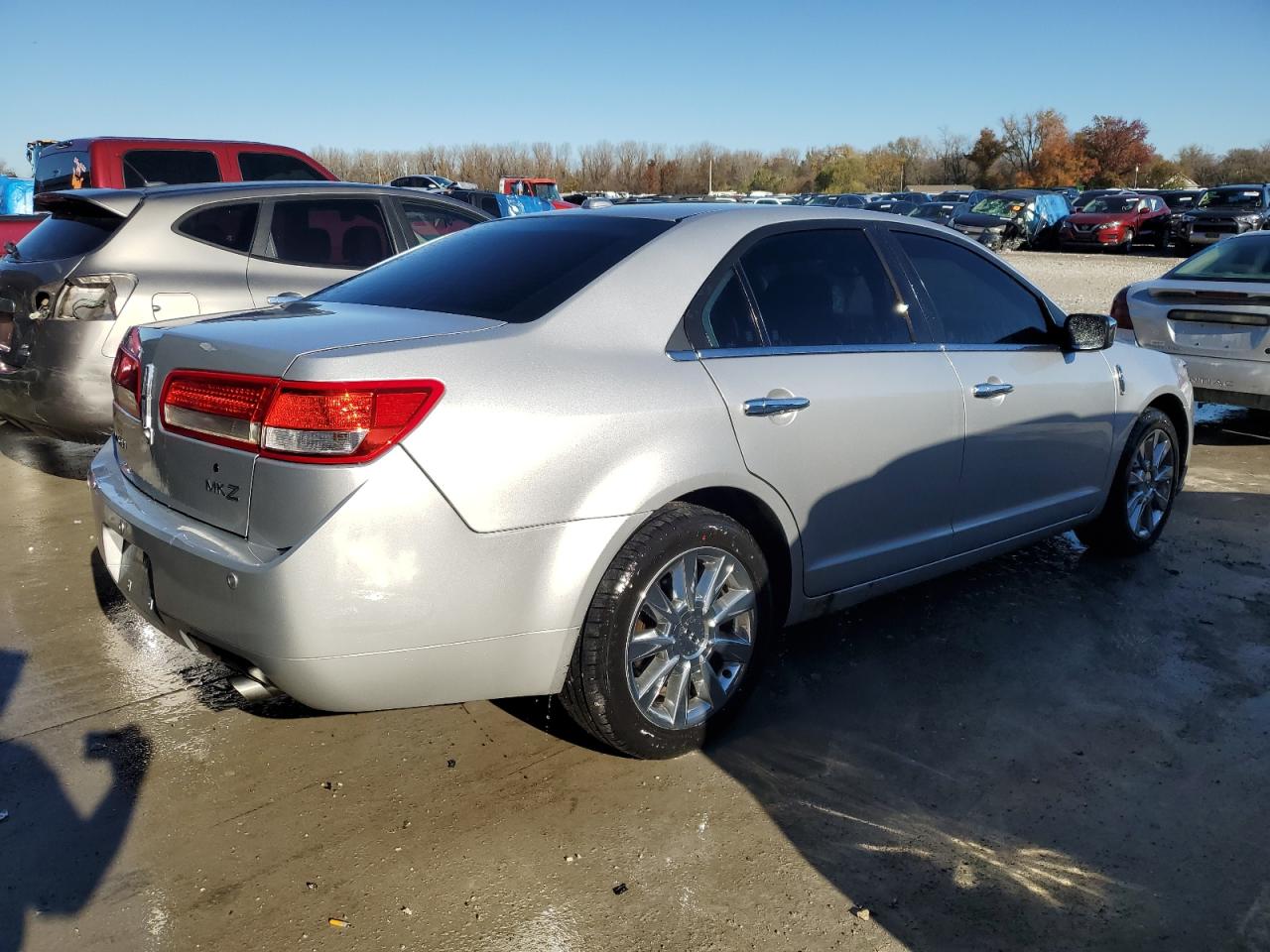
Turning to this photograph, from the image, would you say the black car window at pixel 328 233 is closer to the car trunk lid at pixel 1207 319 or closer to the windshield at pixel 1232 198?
Result: the car trunk lid at pixel 1207 319

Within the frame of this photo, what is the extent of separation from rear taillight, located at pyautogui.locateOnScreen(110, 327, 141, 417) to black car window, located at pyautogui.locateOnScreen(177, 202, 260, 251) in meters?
2.57

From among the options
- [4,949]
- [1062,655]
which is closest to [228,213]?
[4,949]

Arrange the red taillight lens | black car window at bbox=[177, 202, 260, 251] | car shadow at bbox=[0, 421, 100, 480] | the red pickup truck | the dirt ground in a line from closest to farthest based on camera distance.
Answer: the dirt ground < the red taillight lens < black car window at bbox=[177, 202, 260, 251] < car shadow at bbox=[0, 421, 100, 480] < the red pickup truck

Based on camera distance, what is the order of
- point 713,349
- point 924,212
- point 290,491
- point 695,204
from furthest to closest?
point 924,212 < point 695,204 < point 713,349 < point 290,491

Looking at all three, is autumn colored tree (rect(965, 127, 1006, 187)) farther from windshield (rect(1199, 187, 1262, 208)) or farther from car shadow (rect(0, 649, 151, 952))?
car shadow (rect(0, 649, 151, 952))

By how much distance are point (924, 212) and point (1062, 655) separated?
2905 cm

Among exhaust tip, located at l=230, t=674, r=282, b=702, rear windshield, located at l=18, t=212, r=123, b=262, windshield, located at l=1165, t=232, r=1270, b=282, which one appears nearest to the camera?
exhaust tip, located at l=230, t=674, r=282, b=702

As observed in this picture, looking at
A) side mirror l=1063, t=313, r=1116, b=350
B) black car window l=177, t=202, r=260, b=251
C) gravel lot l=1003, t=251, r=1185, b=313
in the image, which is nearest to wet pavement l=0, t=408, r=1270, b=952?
side mirror l=1063, t=313, r=1116, b=350

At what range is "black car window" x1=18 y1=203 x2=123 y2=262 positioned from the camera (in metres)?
5.36

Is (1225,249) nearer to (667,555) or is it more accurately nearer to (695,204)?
(695,204)

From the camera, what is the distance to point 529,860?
265 centimetres

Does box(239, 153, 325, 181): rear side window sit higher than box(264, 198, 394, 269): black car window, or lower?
higher

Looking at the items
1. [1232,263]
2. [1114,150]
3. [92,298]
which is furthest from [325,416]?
[1114,150]

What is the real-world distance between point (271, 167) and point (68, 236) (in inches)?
187
